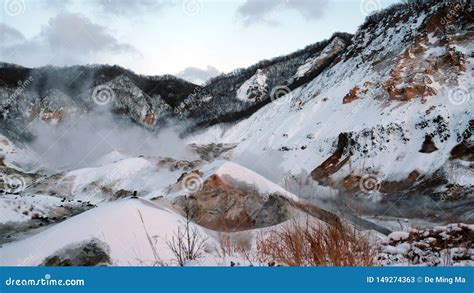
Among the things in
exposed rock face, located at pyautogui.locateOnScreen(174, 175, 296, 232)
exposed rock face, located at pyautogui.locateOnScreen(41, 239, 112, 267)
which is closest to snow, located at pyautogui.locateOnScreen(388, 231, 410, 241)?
exposed rock face, located at pyautogui.locateOnScreen(41, 239, 112, 267)

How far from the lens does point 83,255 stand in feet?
21.9

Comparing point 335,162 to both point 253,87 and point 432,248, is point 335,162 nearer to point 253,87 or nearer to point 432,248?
point 432,248

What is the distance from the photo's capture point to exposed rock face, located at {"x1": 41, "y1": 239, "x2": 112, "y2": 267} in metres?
6.46

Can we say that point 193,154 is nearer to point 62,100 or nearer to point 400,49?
point 400,49

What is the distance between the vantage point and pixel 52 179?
3397cm

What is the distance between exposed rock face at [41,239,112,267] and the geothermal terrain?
0.02 meters

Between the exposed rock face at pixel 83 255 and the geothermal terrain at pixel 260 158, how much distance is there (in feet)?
0.08

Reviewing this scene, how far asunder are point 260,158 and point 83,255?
30947 mm

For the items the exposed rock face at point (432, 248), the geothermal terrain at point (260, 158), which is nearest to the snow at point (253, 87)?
the geothermal terrain at point (260, 158)

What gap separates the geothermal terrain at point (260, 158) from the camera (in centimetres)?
653

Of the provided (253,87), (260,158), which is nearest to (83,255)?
(260,158)

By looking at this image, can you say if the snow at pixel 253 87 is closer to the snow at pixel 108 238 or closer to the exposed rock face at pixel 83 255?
the snow at pixel 108 238

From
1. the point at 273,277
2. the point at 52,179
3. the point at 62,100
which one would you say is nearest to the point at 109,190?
the point at 52,179

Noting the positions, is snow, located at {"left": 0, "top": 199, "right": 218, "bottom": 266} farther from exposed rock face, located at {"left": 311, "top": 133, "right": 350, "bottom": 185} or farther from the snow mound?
exposed rock face, located at {"left": 311, "top": 133, "right": 350, "bottom": 185}
